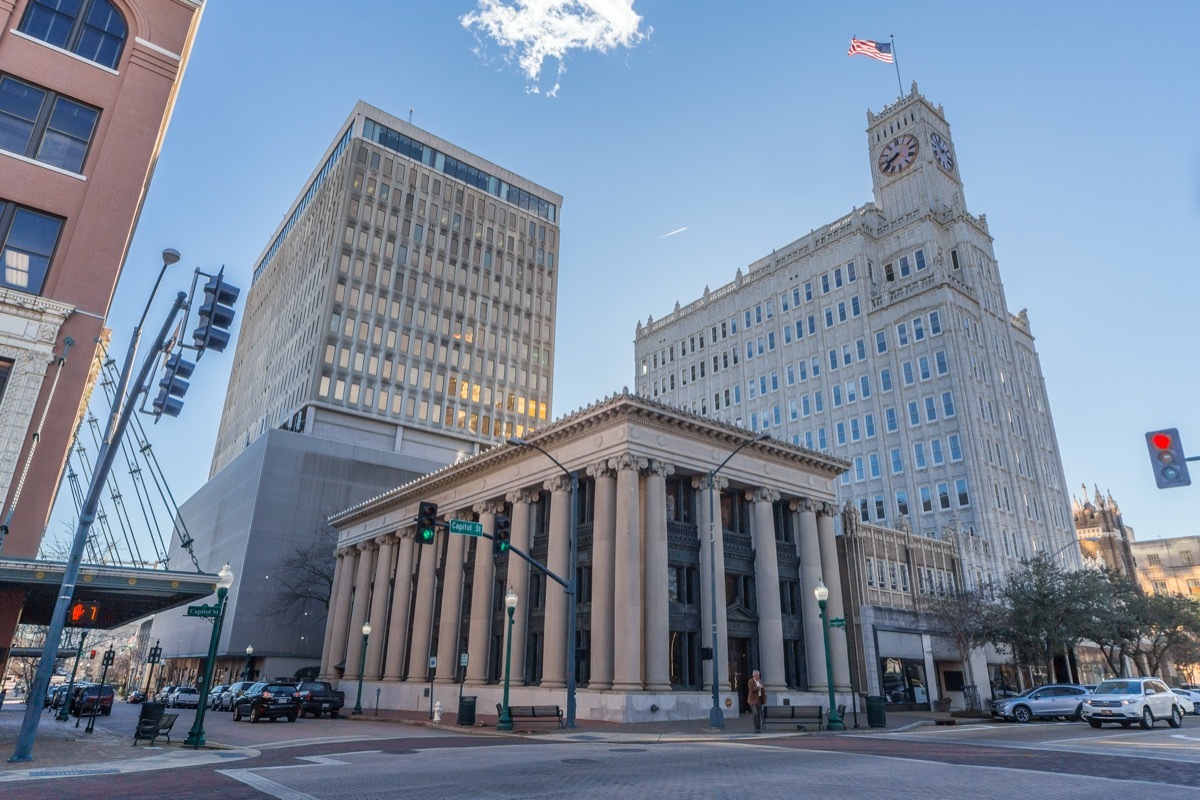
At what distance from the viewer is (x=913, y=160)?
262ft

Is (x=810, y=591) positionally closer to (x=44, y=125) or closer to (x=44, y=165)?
(x=44, y=165)

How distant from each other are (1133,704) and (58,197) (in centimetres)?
4040

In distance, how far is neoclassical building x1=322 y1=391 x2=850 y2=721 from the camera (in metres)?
33.7

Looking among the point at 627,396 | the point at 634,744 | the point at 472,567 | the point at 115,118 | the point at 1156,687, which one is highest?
the point at 115,118

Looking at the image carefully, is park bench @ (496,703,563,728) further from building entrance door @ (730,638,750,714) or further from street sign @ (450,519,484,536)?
building entrance door @ (730,638,750,714)

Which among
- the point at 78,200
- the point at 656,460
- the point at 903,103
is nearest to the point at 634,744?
the point at 656,460

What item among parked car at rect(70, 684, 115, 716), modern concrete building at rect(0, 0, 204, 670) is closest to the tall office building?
parked car at rect(70, 684, 115, 716)

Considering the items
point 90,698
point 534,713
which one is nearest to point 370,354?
point 90,698

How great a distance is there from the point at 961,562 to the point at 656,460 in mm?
34175

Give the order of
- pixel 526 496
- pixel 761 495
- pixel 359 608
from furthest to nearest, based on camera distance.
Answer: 1. pixel 359 608
2. pixel 526 496
3. pixel 761 495

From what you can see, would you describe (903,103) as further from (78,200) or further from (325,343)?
(78,200)

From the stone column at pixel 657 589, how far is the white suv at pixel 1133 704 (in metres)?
16.5

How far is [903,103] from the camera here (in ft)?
275

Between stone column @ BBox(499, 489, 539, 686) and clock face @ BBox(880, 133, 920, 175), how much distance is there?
6329 centimetres
